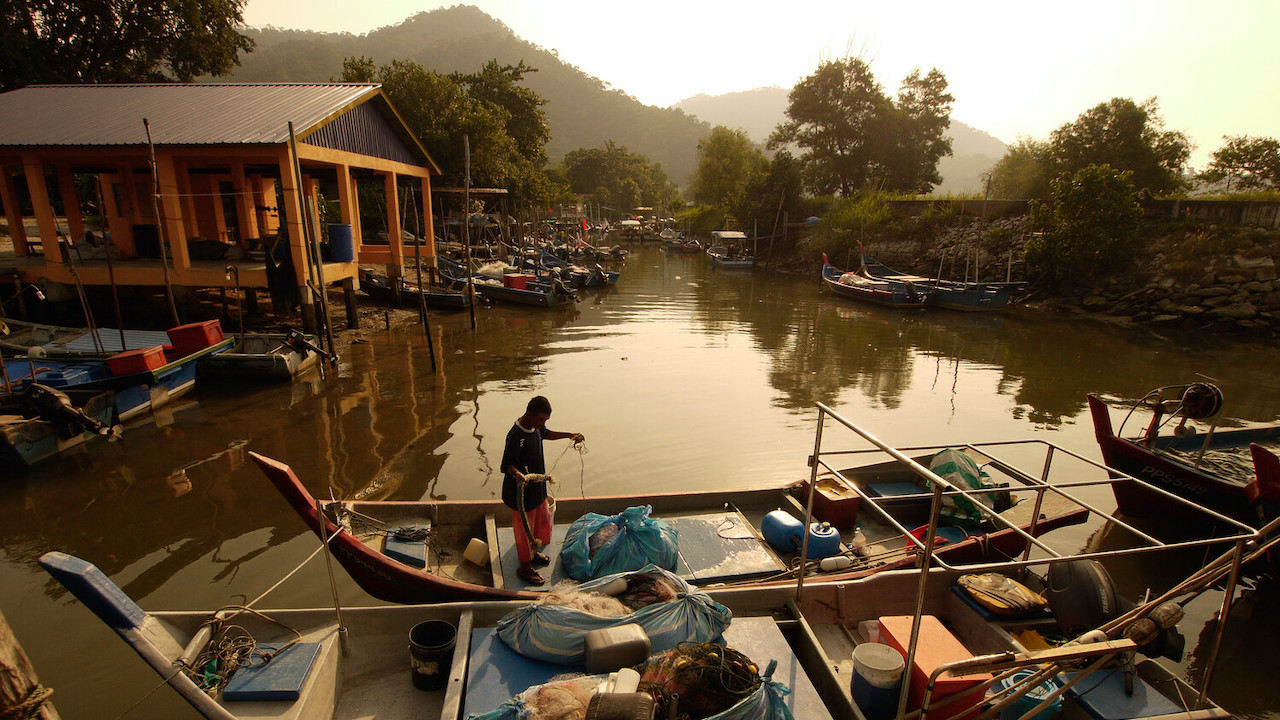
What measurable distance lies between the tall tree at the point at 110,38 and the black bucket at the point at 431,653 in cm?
3166

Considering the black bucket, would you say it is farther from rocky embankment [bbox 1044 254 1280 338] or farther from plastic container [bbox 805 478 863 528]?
rocky embankment [bbox 1044 254 1280 338]

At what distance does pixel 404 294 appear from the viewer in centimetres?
2120

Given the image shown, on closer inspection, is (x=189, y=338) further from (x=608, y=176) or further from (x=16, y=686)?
(x=608, y=176)

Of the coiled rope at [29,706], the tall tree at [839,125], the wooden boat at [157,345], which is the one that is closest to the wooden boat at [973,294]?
the tall tree at [839,125]

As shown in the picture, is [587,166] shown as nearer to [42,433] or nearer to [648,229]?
[648,229]

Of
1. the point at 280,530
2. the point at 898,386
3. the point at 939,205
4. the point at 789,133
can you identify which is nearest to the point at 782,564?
the point at 280,530

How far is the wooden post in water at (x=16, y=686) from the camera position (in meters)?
2.74

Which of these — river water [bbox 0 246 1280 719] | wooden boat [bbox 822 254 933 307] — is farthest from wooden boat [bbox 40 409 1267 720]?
wooden boat [bbox 822 254 933 307]

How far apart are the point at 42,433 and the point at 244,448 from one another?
260 cm

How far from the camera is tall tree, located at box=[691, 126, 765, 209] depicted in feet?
199

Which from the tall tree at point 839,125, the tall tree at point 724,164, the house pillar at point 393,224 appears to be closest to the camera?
the house pillar at point 393,224

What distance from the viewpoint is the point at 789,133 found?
4459 centimetres

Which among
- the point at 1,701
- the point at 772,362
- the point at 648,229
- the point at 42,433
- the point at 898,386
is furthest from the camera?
the point at 648,229

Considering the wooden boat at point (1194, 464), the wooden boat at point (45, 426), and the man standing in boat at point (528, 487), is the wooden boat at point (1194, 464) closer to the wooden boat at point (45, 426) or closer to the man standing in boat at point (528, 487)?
the man standing in boat at point (528, 487)
